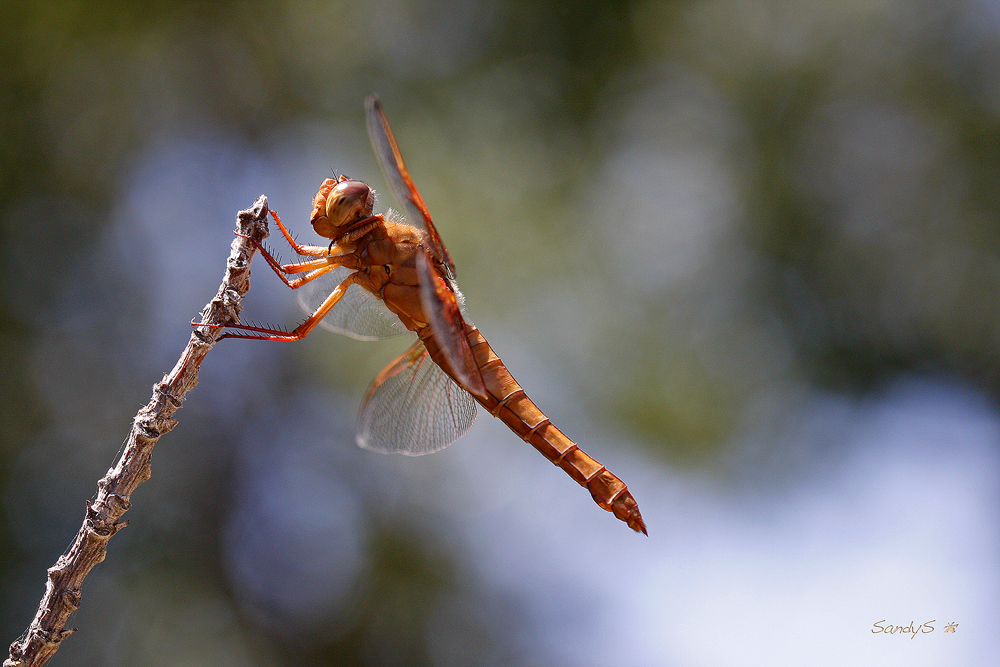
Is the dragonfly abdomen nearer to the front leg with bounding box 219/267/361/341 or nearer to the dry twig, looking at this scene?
the front leg with bounding box 219/267/361/341

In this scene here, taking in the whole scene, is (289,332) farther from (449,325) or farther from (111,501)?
(111,501)

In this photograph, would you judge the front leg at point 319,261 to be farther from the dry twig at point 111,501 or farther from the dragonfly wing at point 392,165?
the dry twig at point 111,501

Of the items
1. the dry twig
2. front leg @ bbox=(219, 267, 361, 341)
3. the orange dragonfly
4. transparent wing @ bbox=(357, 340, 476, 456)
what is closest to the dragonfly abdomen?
the orange dragonfly

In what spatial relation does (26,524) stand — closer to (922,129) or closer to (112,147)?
(112,147)

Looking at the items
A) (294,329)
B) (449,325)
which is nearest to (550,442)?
(449,325)

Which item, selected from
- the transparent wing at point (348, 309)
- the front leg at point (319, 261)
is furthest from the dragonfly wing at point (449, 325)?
the transparent wing at point (348, 309)

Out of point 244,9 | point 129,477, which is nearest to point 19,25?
point 244,9
